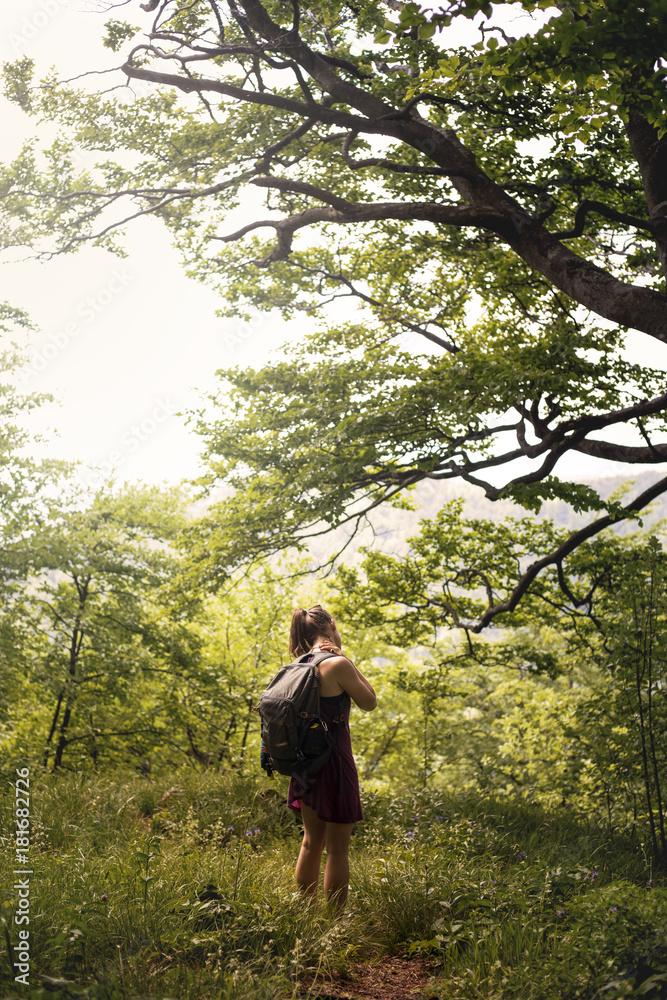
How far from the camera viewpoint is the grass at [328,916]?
98.7 inches

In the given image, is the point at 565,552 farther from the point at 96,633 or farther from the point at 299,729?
the point at 96,633

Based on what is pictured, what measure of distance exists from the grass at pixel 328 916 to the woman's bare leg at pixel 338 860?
15 centimetres

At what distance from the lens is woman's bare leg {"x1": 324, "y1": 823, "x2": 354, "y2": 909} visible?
340cm

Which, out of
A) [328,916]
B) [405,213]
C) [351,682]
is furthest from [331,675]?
[405,213]

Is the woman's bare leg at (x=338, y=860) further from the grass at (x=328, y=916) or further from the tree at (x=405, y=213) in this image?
the tree at (x=405, y=213)

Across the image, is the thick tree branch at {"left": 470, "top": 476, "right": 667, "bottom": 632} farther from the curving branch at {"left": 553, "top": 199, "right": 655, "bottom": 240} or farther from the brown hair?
the brown hair

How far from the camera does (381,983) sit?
2.95 meters

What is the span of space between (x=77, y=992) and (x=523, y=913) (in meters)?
2.24

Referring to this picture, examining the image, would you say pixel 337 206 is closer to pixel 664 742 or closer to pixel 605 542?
pixel 605 542

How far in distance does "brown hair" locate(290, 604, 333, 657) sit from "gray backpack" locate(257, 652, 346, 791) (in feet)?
1.16

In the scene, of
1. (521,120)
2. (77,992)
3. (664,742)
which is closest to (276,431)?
(521,120)

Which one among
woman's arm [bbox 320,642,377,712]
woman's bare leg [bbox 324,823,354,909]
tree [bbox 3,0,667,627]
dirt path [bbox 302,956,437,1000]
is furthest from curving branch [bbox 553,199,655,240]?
dirt path [bbox 302,956,437,1000]

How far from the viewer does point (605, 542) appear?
782 centimetres

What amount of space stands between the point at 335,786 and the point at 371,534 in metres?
5.36
